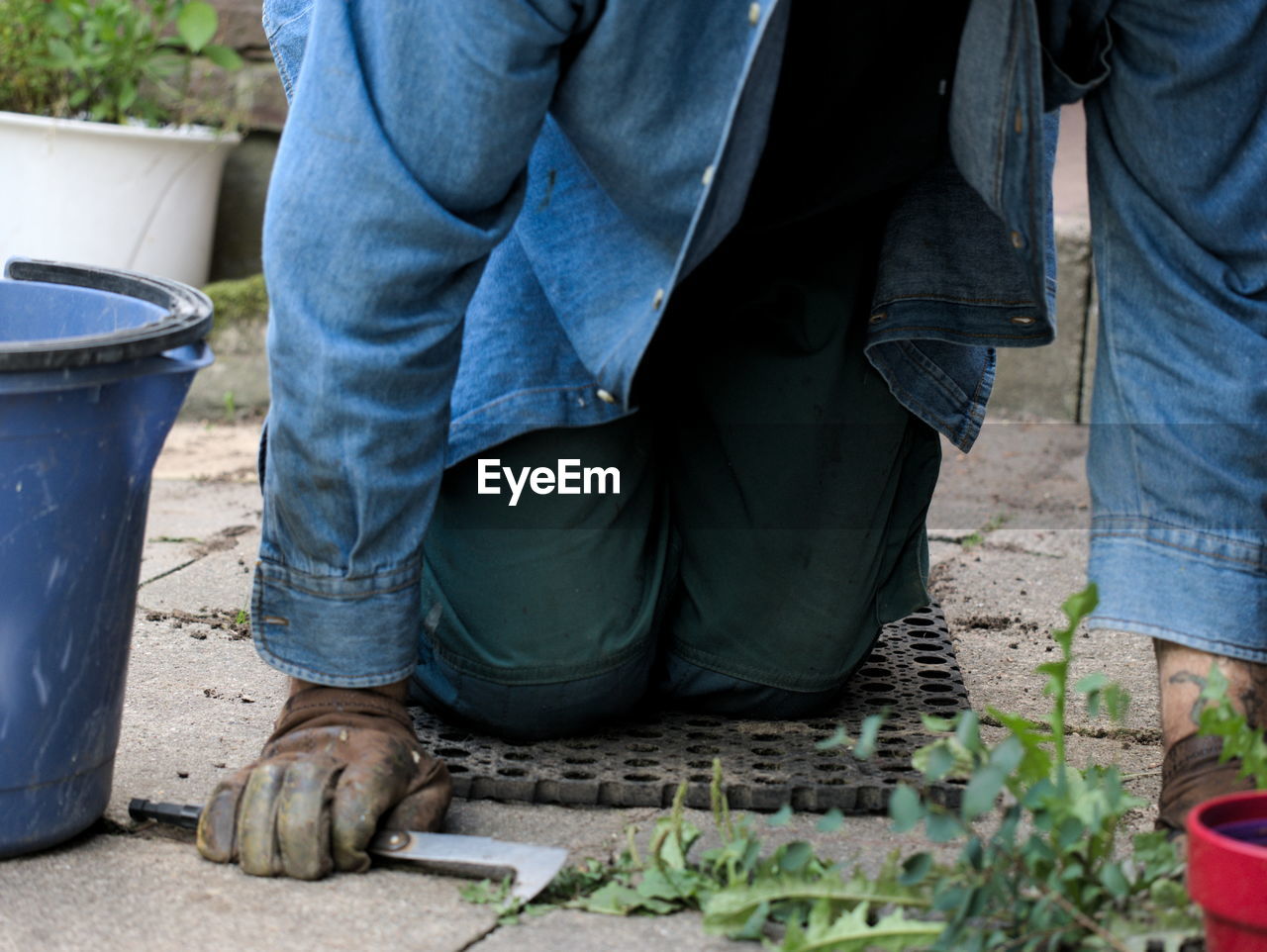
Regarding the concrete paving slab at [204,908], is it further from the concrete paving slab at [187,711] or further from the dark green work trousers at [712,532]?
the dark green work trousers at [712,532]

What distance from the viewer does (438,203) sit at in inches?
50.9

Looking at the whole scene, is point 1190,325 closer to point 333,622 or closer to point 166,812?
point 333,622

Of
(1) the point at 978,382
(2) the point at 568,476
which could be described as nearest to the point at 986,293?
(1) the point at 978,382

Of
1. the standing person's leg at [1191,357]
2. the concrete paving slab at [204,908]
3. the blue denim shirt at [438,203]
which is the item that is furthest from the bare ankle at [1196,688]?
the concrete paving slab at [204,908]

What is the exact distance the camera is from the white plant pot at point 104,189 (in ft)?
11.4

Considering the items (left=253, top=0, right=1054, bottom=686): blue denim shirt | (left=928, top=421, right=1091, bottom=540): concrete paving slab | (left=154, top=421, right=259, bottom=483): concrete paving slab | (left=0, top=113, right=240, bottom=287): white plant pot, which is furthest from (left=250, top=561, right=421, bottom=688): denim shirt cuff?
(left=0, top=113, right=240, bottom=287): white plant pot

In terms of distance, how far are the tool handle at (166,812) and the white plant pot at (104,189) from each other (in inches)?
88.0

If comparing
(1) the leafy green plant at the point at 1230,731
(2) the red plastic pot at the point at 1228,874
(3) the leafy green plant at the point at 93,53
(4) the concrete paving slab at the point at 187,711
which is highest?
(3) the leafy green plant at the point at 93,53

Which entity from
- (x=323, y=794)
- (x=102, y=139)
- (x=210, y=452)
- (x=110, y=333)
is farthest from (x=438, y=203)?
(x=102, y=139)

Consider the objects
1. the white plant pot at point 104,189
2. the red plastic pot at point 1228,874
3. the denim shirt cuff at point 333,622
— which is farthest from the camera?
the white plant pot at point 104,189

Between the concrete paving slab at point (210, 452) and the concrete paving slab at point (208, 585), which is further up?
the concrete paving slab at point (208, 585)

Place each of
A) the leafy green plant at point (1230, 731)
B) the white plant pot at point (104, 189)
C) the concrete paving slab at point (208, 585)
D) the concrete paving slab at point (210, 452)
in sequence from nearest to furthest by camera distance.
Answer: the leafy green plant at point (1230, 731)
the concrete paving slab at point (208, 585)
the concrete paving slab at point (210, 452)
the white plant pot at point (104, 189)

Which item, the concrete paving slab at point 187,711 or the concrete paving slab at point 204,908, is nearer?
the concrete paving slab at point 204,908

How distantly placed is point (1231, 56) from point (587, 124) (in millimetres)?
549
